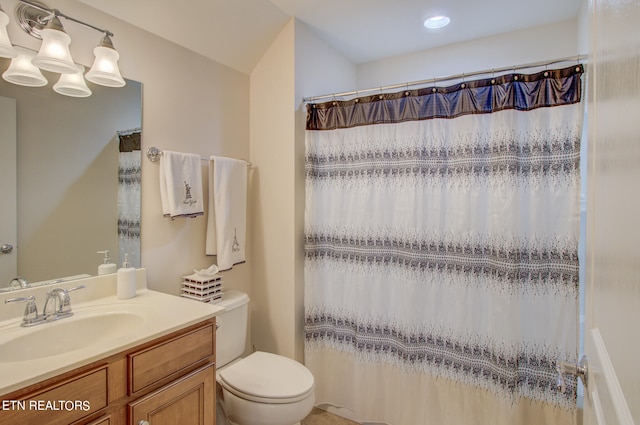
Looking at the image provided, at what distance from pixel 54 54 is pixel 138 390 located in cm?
127

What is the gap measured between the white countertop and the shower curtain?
0.95 meters

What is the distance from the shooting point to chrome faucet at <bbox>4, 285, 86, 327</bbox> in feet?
3.93

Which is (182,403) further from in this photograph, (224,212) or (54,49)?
(54,49)

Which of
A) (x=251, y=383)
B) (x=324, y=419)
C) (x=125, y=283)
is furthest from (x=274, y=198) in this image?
(x=324, y=419)

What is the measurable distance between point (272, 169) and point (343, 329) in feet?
3.73

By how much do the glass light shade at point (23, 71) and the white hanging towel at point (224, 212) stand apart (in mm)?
834

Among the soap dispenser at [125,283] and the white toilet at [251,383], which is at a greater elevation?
the soap dispenser at [125,283]

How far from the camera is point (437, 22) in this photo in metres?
2.10

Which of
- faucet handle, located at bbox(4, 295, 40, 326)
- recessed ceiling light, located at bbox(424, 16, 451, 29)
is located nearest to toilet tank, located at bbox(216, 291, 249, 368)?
faucet handle, located at bbox(4, 295, 40, 326)

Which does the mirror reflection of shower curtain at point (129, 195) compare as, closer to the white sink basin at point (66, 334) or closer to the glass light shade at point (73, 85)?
the glass light shade at point (73, 85)

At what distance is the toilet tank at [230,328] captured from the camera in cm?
177

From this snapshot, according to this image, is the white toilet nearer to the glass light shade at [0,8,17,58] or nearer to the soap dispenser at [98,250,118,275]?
the soap dispenser at [98,250,118,275]

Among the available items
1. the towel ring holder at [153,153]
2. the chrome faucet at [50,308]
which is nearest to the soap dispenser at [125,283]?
the chrome faucet at [50,308]

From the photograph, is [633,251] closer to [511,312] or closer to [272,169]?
[511,312]
